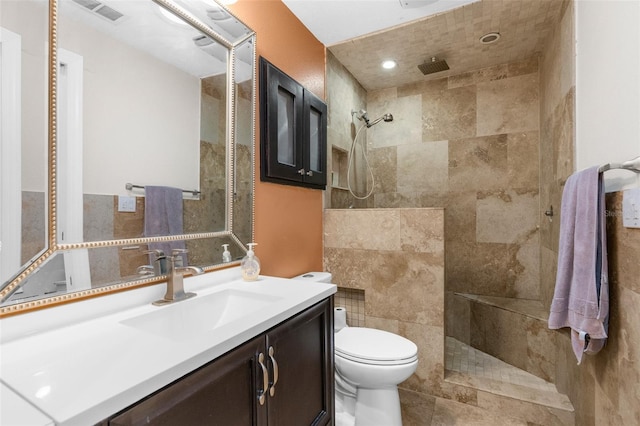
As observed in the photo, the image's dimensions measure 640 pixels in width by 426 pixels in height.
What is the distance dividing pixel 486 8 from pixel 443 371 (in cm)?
239

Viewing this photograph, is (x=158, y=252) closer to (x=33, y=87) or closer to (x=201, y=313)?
(x=201, y=313)

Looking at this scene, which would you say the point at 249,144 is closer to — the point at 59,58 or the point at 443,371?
the point at 59,58

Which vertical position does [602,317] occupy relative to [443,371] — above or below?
above

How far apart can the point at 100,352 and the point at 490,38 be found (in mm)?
2945

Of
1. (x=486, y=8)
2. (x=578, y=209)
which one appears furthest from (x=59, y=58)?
(x=486, y=8)

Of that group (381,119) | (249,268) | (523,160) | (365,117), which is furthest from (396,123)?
(249,268)

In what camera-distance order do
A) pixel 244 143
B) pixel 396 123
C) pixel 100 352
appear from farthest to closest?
1. pixel 396 123
2. pixel 244 143
3. pixel 100 352

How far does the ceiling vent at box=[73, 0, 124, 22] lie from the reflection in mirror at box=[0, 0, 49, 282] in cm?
13

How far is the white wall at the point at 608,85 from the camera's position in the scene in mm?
1052

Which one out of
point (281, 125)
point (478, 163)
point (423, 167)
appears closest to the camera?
point (281, 125)

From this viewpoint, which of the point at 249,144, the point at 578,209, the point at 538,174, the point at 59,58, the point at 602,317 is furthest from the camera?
the point at 538,174

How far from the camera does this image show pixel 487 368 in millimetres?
2215

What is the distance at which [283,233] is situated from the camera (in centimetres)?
194

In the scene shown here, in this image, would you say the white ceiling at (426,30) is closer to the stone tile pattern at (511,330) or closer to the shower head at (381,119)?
the shower head at (381,119)
